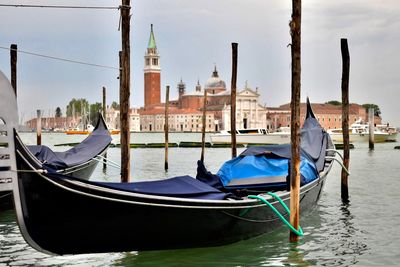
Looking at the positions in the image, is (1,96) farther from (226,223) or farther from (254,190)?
(254,190)

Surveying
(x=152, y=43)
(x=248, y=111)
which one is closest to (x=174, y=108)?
(x=152, y=43)

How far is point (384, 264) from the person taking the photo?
607 centimetres

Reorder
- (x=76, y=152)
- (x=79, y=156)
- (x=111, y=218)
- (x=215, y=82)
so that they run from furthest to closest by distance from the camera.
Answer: (x=215, y=82), (x=76, y=152), (x=79, y=156), (x=111, y=218)

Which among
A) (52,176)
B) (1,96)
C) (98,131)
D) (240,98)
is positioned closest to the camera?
(1,96)

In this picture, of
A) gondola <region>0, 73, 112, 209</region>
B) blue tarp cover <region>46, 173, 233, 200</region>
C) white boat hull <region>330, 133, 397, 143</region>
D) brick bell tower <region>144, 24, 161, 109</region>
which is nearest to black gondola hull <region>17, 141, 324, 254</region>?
blue tarp cover <region>46, 173, 233, 200</region>

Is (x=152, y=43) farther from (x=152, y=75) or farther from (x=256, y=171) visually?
(x=256, y=171)

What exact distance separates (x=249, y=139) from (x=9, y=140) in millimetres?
35024

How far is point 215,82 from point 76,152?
293 feet

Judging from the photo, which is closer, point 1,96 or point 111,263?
point 1,96

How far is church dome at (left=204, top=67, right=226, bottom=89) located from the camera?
328 ft

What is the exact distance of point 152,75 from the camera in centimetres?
9638

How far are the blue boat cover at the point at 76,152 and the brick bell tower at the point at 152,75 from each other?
84.6 metres

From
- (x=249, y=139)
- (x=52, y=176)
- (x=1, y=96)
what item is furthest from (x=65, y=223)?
(x=249, y=139)

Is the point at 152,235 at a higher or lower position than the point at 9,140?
lower
